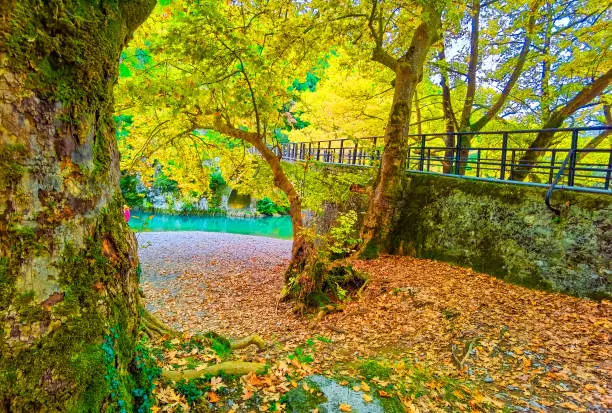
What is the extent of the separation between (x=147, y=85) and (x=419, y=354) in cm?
568

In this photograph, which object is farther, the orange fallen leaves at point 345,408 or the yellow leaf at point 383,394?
the yellow leaf at point 383,394

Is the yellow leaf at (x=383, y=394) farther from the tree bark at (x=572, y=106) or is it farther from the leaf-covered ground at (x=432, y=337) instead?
the tree bark at (x=572, y=106)

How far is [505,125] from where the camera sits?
500 inches

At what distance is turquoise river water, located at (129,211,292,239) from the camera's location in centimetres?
2620

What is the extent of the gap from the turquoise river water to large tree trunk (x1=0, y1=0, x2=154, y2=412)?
78.0 ft

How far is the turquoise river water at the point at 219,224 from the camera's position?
1032 inches

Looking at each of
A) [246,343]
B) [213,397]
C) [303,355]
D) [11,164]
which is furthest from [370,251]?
→ [11,164]

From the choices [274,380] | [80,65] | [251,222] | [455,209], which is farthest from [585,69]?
[251,222]

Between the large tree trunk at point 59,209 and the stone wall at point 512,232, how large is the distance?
7024 millimetres

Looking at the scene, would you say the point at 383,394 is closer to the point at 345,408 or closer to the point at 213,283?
the point at 345,408

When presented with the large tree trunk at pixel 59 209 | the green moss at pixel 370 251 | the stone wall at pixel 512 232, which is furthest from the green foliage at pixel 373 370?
the green moss at pixel 370 251

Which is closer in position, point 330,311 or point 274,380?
point 274,380

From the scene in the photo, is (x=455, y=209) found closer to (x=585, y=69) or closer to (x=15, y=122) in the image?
(x=585, y=69)

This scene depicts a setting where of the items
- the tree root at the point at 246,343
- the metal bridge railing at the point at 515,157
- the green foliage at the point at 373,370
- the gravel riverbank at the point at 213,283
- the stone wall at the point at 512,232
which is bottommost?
the gravel riverbank at the point at 213,283
